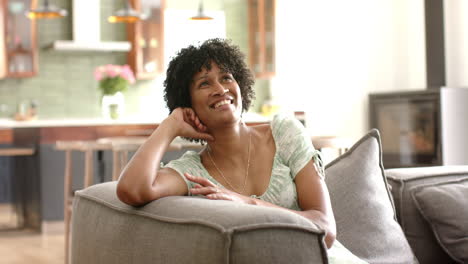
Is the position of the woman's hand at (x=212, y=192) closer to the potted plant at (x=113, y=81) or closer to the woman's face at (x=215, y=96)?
the woman's face at (x=215, y=96)

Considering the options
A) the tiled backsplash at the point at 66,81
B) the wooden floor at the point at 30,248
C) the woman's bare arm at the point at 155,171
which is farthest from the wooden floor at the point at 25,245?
the woman's bare arm at the point at 155,171

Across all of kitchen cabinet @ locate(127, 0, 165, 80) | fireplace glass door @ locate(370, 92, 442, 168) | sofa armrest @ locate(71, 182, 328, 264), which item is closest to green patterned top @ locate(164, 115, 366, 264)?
sofa armrest @ locate(71, 182, 328, 264)

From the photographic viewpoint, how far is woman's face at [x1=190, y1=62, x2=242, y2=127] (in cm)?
216

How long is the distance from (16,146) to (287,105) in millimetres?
3042

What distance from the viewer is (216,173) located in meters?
2.22

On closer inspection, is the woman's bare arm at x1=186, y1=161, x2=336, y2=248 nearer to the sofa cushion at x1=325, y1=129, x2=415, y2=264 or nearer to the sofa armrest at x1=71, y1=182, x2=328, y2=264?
the sofa armrest at x1=71, y1=182, x2=328, y2=264

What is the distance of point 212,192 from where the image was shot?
6.48ft

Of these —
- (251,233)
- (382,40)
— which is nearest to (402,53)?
(382,40)

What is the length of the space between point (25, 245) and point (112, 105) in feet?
6.44

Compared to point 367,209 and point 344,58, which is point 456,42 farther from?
point 367,209

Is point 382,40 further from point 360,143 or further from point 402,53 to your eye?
point 360,143

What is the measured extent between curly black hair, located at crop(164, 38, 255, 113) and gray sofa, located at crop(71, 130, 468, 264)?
0.34m

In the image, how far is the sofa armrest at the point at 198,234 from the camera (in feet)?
4.88

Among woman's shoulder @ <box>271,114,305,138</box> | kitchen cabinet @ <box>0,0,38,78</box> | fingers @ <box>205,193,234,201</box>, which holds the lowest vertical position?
fingers @ <box>205,193,234,201</box>
